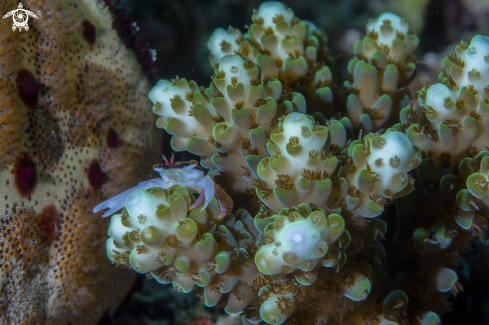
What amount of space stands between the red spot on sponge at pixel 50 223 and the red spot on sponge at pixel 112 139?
49 centimetres

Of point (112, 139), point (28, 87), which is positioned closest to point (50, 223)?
point (112, 139)

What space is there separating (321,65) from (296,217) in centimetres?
143

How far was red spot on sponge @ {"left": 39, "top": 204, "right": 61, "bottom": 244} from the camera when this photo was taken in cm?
187

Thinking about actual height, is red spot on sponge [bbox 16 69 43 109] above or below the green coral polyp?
above

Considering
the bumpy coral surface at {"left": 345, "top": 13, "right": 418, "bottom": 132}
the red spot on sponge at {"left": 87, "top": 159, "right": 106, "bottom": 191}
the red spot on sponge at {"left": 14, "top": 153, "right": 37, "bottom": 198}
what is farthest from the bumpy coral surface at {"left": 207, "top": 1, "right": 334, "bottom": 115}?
the red spot on sponge at {"left": 14, "top": 153, "right": 37, "bottom": 198}

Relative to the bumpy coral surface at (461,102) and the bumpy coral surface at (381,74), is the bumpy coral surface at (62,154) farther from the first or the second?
the bumpy coral surface at (461,102)

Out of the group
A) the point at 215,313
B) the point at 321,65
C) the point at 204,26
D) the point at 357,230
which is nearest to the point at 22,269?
the point at 215,313

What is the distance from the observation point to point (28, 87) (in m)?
1.78

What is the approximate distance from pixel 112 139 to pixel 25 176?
546mm

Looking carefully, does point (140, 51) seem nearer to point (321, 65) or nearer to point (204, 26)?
point (321, 65)

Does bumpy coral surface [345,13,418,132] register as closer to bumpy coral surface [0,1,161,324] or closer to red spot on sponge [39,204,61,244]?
bumpy coral surface [0,1,161,324]

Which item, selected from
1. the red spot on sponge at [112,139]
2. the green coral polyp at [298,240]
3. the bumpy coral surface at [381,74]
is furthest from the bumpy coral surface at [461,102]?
the red spot on sponge at [112,139]

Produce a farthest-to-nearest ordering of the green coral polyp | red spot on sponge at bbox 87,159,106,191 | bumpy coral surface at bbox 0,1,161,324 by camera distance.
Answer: red spot on sponge at bbox 87,159,106,191 < bumpy coral surface at bbox 0,1,161,324 < the green coral polyp

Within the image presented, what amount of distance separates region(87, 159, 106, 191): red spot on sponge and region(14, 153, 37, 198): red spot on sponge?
0.31 m
